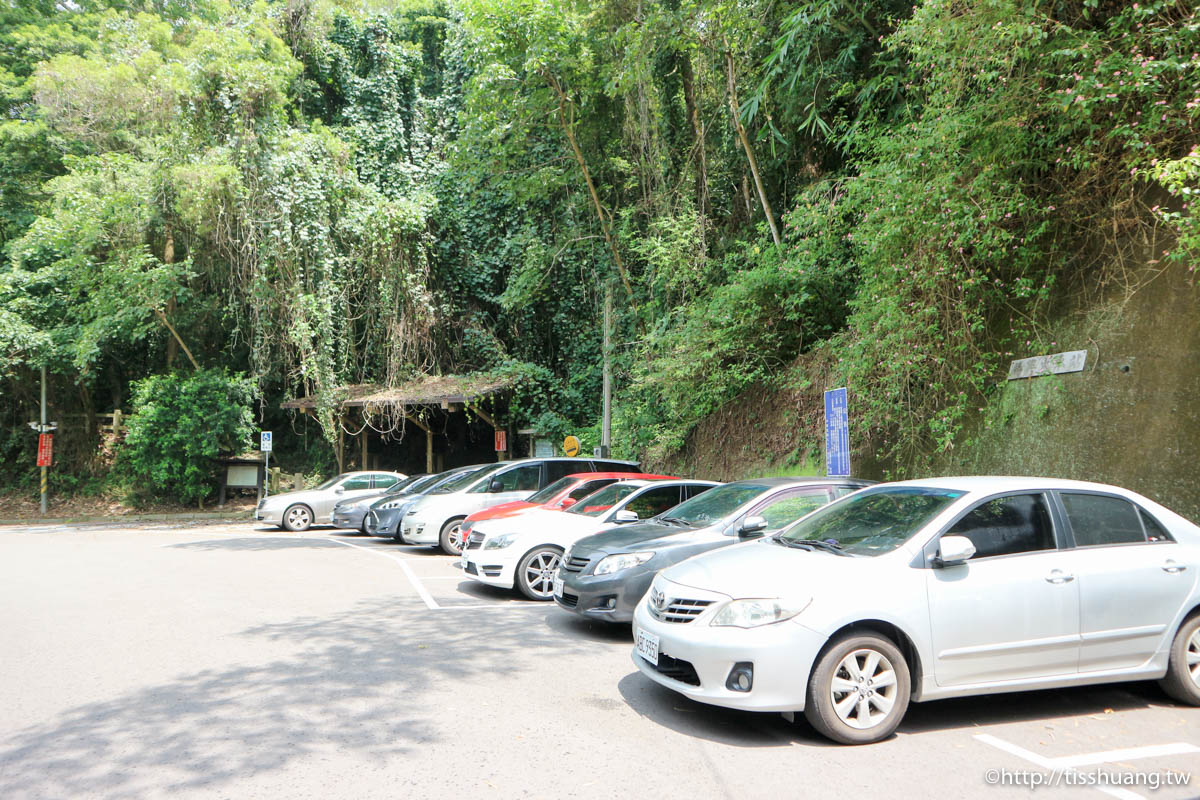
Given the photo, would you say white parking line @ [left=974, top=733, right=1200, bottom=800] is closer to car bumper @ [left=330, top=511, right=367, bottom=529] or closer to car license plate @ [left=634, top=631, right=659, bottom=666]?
car license plate @ [left=634, top=631, right=659, bottom=666]

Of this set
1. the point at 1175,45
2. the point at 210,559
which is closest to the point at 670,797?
the point at 1175,45

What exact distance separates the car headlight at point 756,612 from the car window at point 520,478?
981 centimetres

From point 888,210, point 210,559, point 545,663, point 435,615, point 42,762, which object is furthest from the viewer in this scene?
point 210,559

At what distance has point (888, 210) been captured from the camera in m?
9.78

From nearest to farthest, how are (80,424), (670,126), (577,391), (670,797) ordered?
(670,797) < (670,126) < (577,391) < (80,424)

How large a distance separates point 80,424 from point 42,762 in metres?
28.9

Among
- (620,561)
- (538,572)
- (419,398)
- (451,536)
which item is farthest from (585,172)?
(620,561)

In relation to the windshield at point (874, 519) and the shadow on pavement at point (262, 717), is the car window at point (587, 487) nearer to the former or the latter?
the shadow on pavement at point (262, 717)

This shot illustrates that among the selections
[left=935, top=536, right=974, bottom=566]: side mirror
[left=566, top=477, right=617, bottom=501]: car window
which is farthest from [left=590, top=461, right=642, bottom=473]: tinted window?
[left=935, top=536, right=974, bottom=566]: side mirror

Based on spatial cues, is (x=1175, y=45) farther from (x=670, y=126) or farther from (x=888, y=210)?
(x=670, y=126)

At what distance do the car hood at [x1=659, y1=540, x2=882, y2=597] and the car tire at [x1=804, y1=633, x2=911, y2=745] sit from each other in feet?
1.15

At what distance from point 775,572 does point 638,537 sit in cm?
255

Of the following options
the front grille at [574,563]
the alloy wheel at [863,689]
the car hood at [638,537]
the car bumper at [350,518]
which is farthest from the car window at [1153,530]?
the car bumper at [350,518]

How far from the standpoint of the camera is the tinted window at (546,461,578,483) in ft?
46.7
